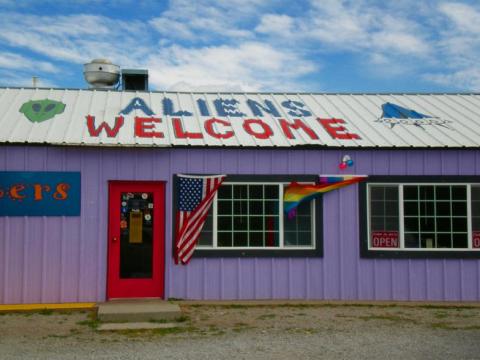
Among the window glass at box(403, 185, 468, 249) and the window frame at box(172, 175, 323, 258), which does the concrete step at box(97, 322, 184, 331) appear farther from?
the window glass at box(403, 185, 468, 249)

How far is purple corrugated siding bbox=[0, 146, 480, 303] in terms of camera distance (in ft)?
33.7

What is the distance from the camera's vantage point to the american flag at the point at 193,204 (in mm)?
10587

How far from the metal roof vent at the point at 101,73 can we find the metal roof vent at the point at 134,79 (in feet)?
1.07

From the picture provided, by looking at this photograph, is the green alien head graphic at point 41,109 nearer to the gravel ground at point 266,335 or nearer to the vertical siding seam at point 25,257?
the vertical siding seam at point 25,257

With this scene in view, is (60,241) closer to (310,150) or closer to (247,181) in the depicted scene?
(247,181)

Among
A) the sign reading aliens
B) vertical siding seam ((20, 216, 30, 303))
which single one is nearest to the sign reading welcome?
vertical siding seam ((20, 216, 30, 303))

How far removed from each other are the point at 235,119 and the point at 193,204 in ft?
7.50

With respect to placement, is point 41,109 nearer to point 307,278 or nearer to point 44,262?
point 44,262

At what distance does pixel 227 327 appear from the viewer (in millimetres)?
8516

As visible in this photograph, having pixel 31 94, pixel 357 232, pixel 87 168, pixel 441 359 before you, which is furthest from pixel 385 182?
pixel 31 94

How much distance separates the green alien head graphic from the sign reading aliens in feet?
22.2

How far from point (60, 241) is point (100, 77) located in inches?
236

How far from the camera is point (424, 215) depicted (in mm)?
11070

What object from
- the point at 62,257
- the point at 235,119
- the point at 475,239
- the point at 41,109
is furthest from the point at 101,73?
the point at 475,239
